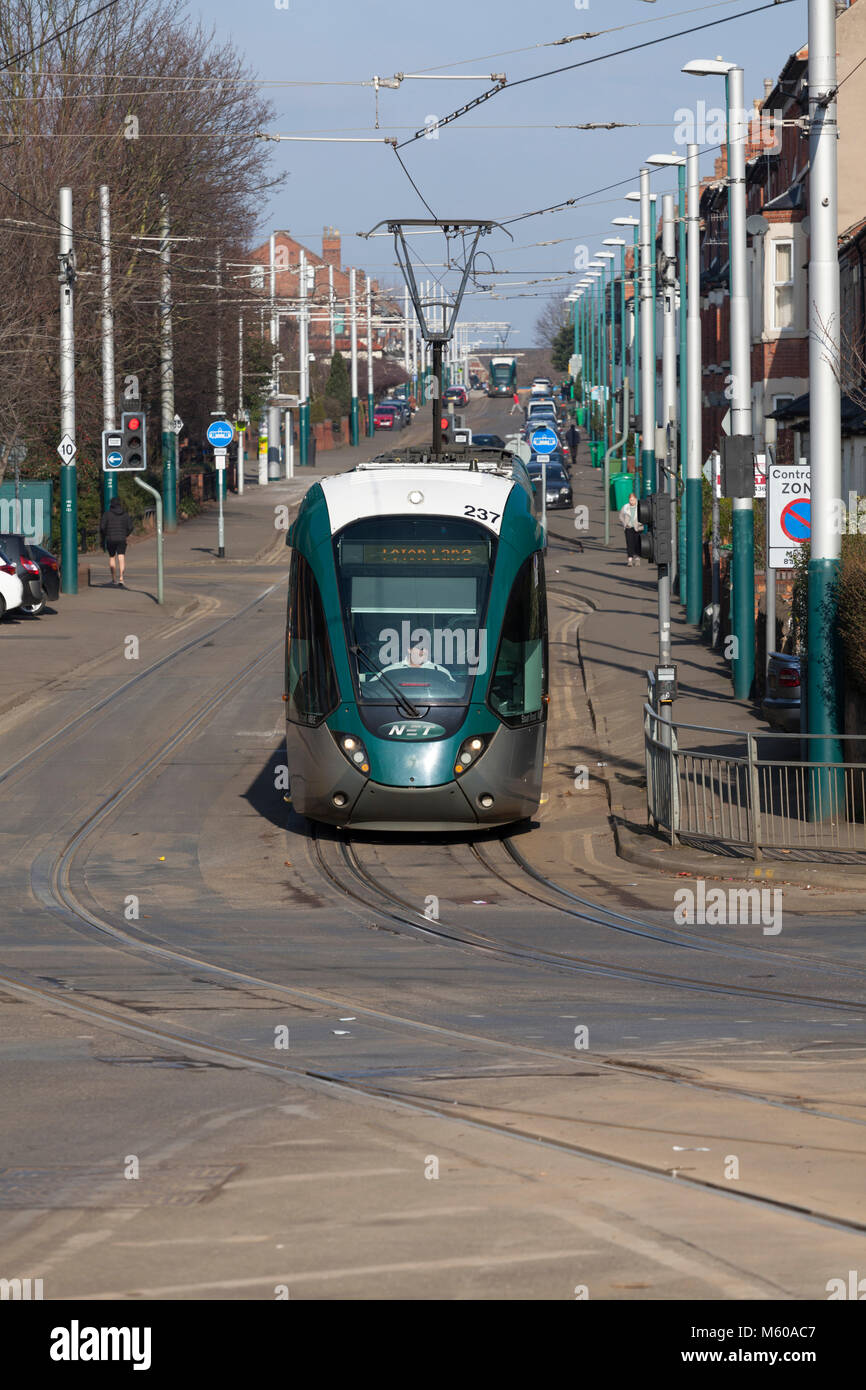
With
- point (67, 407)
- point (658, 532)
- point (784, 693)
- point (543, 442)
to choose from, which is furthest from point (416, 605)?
point (543, 442)

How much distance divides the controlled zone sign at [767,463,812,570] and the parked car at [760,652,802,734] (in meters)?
1.40

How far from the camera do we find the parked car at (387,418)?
11200cm

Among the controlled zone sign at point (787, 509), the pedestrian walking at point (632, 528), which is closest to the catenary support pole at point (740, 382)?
the pedestrian walking at point (632, 528)

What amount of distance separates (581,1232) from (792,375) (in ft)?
149

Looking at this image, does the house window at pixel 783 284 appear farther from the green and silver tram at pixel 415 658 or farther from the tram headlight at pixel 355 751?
the tram headlight at pixel 355 751

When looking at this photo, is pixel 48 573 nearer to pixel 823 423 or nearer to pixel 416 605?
pixel 416 605

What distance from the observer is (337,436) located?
346 feet

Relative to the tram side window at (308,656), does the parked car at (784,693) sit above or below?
below

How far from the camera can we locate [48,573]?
118 feet

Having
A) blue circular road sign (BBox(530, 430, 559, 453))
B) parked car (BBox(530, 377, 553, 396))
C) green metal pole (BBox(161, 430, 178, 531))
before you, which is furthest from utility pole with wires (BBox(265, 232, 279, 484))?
parked car (BBox(530, 377, 553, 396))

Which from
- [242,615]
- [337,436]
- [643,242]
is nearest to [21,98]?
[643,242]

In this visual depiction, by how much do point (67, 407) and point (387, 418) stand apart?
7618cm

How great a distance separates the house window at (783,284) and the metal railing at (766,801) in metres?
35.5

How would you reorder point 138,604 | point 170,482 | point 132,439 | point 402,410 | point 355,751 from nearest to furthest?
point 355,751, point 132,439, point 138,604, point 170,482, point 402,410
